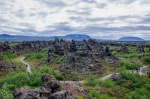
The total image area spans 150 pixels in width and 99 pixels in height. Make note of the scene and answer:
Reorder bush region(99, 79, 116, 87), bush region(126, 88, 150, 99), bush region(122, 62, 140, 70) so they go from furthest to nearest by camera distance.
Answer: bush region(122, 62, 140, 70), bush region(99, 79, 116, 87), bush region(126, 88, 150, 99)

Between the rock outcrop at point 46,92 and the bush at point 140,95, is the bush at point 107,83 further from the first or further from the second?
the rock outcrop at point 46,92

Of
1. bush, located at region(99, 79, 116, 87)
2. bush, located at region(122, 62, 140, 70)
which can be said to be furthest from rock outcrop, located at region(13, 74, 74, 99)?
bush, located at region(122, 62, 140, 70)

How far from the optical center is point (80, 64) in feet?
390

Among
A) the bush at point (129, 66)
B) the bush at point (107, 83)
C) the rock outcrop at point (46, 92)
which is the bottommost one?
the bush at point (107, 83)

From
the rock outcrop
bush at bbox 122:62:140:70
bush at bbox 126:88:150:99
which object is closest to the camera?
the rock outcrop

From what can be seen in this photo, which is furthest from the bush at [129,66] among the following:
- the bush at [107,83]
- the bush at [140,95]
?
the bush at [140,95]

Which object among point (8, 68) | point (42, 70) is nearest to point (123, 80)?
point (42, 70)

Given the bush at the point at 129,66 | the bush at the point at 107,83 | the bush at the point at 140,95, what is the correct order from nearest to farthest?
the bush at the point at 140,95
the bush at the point at 107,83
the bush at the point at 129,66

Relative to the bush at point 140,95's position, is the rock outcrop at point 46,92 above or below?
above

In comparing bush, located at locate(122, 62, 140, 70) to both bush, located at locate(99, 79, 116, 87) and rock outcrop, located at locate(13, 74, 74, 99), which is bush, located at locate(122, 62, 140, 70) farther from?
rock outcrop, located at locate(13, 74, 74, 99)

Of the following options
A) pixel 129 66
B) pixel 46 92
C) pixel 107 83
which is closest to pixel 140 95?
pixel 107 83

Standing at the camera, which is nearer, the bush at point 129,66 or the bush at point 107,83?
the bush at point 107,83

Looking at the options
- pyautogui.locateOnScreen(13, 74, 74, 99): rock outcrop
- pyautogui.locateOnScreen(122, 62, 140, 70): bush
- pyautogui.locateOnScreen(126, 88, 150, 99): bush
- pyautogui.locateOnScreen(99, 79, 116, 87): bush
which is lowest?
pyautogui.locateOnScreen(126, 88, 150, 99): bush

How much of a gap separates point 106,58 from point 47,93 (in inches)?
3824
